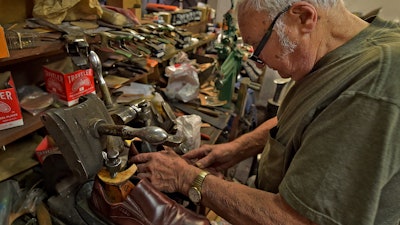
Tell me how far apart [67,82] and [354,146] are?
914mm

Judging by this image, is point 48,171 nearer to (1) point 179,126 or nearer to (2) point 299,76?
(1) point 179,126

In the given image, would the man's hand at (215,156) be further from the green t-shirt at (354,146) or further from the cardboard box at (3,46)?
the cardboard box at (3,46)

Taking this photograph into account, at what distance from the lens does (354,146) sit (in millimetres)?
550

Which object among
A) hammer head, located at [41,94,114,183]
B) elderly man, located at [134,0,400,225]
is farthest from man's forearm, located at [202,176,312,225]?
hammer head, located at [41,94,114,183]

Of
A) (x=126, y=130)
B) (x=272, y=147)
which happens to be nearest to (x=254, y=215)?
(x=272, y=147)

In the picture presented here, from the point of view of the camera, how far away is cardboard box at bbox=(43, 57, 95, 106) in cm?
97

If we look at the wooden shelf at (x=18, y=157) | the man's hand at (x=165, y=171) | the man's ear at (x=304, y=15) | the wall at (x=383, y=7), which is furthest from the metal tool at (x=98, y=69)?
the wall at (x=383, y=7)

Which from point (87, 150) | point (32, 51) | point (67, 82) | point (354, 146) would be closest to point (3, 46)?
point (32, 51)

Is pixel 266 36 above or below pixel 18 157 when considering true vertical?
above

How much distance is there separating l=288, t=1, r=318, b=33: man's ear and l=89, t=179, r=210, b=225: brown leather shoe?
22.7 inches

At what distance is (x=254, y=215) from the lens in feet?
2.33

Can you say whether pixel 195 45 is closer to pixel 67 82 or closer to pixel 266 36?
pixel 67 82

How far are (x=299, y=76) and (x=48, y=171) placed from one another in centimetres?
87

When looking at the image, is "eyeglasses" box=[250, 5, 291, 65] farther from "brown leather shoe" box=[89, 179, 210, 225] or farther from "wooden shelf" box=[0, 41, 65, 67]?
"wooden shelf" box=[0, 41, 65, 67]
